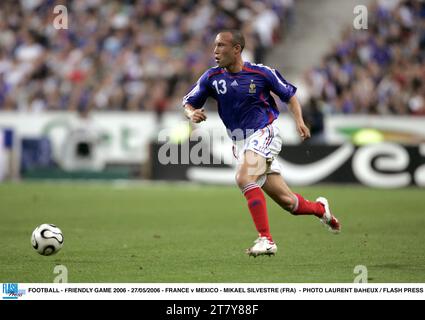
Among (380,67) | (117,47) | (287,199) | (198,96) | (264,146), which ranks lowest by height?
(287,199)

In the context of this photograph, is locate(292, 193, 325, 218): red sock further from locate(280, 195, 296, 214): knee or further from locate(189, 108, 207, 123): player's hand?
locate(189, 108, 207, 123): player's hand

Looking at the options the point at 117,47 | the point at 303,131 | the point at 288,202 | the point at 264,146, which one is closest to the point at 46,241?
the point at 264,146

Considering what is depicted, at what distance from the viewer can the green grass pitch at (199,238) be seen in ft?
27.8

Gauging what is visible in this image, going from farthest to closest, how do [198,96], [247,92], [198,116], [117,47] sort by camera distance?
[117,47]
[198,96]
[247,92]
[198,116]

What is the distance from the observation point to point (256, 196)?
9320mm

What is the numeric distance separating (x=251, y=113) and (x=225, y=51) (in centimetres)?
Result: 71

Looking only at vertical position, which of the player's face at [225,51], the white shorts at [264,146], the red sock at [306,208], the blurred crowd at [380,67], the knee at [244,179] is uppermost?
the blurred crowd at [380,67]

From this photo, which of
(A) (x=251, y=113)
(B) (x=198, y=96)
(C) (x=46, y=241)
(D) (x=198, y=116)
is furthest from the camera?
(B) (x=198, y=96)

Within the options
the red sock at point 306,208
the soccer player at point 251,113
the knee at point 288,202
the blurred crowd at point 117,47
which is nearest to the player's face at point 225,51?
the soccer player at point 251,113

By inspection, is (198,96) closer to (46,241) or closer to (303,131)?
(303,131)

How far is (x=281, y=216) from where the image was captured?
14852mm

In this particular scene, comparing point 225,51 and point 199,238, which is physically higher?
point 225,51

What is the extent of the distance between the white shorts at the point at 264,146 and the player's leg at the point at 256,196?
6cm

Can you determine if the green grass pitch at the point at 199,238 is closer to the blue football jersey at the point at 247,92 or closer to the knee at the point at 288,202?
the knee at the point at 288,202
